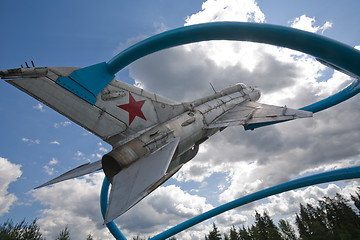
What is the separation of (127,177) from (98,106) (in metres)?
3.56

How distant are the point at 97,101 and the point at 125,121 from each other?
139 centimetres

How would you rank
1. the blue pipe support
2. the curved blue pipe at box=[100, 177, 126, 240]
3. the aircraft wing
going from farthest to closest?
the curved blue pipe at box=[100, 177, 126, 240] → the aircraft wing → the blue pipe support

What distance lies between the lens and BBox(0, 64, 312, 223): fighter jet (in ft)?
17.8

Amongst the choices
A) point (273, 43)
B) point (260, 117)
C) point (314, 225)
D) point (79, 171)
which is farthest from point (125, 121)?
point (314, 225)

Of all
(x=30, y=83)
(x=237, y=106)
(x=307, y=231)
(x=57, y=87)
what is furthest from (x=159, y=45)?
(x=307, y=231)

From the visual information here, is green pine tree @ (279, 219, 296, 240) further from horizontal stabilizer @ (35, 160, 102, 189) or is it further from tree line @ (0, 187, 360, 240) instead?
horizontal stabilizer @ (35, 160, 102, 189)

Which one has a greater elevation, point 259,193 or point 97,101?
point 97,101

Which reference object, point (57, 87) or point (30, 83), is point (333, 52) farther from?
point (30, 83)

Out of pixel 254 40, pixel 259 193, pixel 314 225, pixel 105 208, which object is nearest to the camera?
pixel 254 40

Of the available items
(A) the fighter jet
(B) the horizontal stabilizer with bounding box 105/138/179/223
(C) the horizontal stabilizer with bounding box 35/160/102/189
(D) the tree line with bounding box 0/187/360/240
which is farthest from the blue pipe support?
(D) the tree line with bounding box 0/187/360/240

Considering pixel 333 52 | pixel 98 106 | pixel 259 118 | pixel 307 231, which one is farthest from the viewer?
pixel 307 231

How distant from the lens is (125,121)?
25.8 feet

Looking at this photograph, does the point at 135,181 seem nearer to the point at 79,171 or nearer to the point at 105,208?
the point at 79,171

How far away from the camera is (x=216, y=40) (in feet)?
25.3
